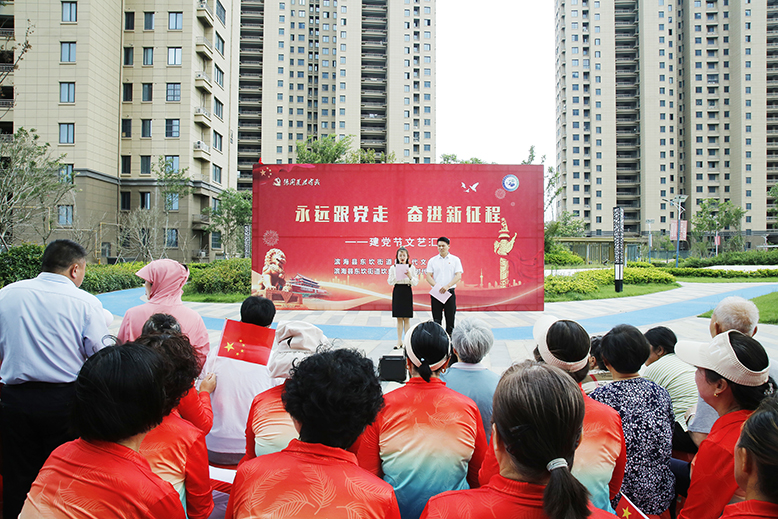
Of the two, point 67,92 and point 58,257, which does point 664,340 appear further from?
point 67,92

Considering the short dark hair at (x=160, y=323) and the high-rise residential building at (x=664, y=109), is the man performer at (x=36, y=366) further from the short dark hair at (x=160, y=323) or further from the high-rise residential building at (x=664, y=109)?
the high-rise residential building at (x=664, y=109)

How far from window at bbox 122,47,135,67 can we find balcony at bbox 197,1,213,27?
5.09m

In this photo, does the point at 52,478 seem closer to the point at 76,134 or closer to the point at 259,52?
the point at 76,134

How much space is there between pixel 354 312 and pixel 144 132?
2551 cm

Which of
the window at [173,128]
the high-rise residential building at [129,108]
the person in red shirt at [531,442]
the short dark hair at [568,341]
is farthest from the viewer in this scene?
the window at [173,128]

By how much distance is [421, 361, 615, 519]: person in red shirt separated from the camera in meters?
1.01

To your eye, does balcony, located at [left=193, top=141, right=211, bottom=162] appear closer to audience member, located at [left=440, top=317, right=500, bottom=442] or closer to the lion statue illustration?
the lion statue illustration

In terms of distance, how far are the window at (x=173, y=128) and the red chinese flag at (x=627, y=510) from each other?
31653mm

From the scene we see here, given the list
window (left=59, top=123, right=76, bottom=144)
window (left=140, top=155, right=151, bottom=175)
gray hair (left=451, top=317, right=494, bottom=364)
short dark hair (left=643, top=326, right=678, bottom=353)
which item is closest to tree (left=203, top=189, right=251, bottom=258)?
window (left=140, top=155, right=151, bottom=175)

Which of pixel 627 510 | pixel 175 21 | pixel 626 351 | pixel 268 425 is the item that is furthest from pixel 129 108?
pixel 627 510

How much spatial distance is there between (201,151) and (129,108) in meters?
5.12

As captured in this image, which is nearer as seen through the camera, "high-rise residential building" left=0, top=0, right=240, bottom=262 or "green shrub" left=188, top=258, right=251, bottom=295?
"green shrub" left=188, top=258, right=251, bottom=295

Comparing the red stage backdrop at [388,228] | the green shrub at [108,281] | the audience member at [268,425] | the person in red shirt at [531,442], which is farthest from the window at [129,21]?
the person in red shirt at [531,442]

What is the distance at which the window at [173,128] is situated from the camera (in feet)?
91.7
